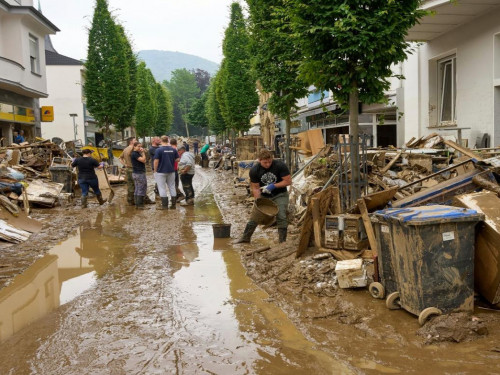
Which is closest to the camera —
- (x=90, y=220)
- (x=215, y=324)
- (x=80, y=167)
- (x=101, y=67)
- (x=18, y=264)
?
(x=215, y=324)

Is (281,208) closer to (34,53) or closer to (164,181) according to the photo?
(164,181)

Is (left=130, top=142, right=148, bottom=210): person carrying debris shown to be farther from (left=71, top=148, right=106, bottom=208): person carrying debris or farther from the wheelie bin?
the wheelie bin

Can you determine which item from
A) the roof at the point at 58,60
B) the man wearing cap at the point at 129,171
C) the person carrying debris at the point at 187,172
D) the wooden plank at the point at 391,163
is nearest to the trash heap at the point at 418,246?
the wooden plank at the point at 391,163

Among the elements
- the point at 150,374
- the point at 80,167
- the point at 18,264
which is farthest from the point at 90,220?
the point at 150,374

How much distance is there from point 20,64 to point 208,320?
20.7 m

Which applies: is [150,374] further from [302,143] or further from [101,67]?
[101,67]

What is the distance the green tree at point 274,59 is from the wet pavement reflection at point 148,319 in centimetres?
705

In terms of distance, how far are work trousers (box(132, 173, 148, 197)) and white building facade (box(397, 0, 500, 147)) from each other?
295 inches

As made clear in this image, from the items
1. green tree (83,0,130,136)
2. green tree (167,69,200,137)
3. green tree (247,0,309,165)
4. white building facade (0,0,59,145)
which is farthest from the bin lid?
green tree (167,69,200,137)

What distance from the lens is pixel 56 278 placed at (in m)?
6.76

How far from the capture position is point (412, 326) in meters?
4.61

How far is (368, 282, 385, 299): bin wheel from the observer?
5.23 metres

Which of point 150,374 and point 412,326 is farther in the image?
point 412,326

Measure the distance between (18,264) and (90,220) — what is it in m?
4.21
